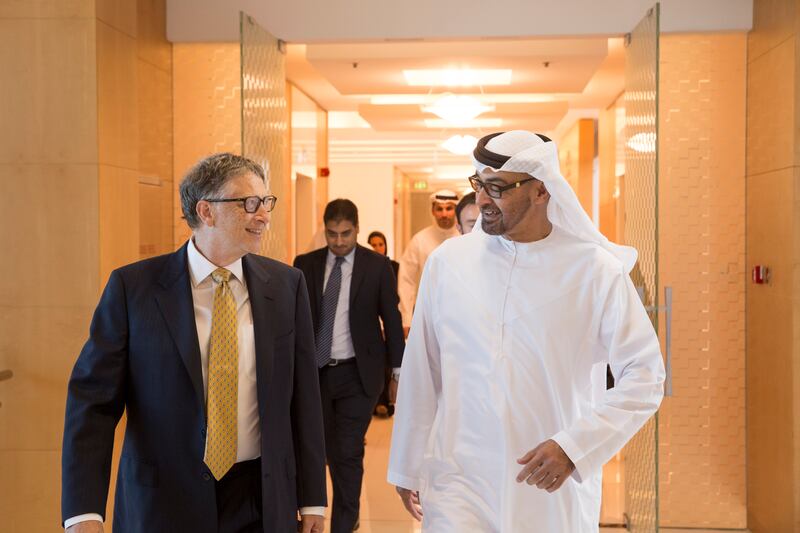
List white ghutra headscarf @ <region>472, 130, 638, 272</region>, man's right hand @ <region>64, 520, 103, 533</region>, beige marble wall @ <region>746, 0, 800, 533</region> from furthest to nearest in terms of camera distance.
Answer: beige marble wall @ <region>746, 0, 800, 533</region>
white ghutra headscarf @ <region>472, 130, 638, 272</region>
man's right hand @ <region>64, 520, 103, 533</region>

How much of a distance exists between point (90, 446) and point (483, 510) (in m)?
1.10

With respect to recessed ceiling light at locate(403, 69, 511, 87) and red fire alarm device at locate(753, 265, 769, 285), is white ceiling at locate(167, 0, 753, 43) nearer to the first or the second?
red fire alarm device at locate(753, 265, 769, 285)

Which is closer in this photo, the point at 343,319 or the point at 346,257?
the point at 343,319

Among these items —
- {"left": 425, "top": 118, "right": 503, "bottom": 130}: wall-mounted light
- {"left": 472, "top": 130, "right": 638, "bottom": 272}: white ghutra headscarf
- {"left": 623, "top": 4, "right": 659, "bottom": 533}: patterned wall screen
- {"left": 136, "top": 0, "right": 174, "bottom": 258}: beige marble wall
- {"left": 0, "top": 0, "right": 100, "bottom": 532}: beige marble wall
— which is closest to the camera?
{"left": 472, "top": 130, "right": 638, "bottom": 272}: white ghutra headscarf

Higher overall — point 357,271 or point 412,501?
point 357,271

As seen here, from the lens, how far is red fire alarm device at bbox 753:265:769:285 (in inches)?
222

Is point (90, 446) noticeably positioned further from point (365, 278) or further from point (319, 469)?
point (365, 278)

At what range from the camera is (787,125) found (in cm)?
528

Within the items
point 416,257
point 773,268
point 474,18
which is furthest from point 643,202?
point 416,257

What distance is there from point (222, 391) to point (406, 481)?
2.36ft

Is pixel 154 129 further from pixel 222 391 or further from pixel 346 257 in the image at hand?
pixel 222 391

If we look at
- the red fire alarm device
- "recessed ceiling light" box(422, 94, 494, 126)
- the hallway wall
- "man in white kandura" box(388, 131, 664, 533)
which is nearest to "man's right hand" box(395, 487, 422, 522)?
"man in white kandura" box(388, 131, 664, 533)

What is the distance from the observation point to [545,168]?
2.91 m

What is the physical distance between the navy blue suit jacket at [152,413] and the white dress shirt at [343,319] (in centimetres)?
272
